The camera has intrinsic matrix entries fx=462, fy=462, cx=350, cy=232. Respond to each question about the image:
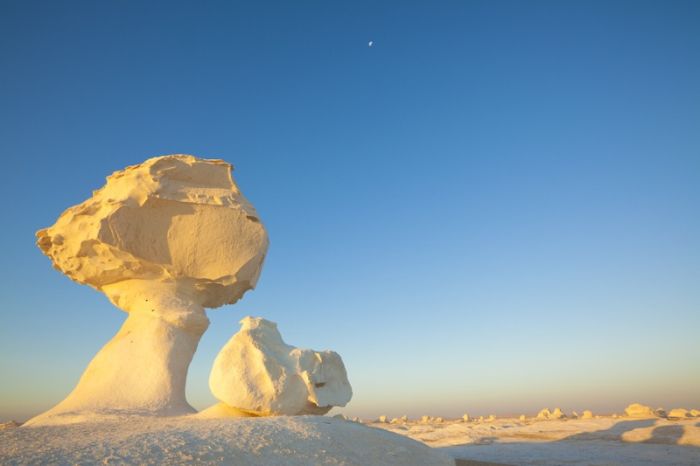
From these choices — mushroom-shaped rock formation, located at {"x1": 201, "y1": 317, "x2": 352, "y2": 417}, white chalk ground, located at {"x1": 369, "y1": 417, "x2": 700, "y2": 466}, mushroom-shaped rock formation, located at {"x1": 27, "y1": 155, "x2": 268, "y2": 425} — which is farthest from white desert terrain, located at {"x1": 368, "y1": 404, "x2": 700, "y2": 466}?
mushroom-shaped rock formation, located at {"x1": 27, "y1": 155, "x2": 268, "y2": 425}

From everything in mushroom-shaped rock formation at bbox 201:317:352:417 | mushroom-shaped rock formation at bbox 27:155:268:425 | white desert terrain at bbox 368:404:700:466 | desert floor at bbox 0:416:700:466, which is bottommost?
white desert terrain at bbox 368:404:700:466

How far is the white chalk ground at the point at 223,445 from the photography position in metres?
4.07

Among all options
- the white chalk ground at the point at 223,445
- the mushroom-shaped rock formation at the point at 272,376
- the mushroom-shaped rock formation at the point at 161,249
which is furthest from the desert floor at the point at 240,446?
the mushroom-shaped rock formation at the point at 161,249

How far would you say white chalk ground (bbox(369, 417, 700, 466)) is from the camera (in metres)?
9.03

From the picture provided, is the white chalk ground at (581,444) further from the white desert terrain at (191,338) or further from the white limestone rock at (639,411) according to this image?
the white limestone rock at (639,411)

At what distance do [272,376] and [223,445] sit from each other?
3.17 metres

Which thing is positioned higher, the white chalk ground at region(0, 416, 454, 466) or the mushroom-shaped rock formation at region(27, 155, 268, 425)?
the mushroom-shaped rock formation at region(27, 155, 268, 425)

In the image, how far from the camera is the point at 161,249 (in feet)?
32.2

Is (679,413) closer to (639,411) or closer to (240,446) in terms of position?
(639,411)

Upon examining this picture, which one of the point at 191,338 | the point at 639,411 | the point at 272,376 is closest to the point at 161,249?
the point at 191,338

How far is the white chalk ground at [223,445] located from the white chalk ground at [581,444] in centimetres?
417

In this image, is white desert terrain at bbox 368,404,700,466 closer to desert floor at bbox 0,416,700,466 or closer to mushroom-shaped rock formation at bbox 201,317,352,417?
desert floor at bbox 0,416,700,466

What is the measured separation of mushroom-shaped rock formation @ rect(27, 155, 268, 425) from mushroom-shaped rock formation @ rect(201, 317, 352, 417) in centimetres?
187

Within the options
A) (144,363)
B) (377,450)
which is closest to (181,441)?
(377,450)
